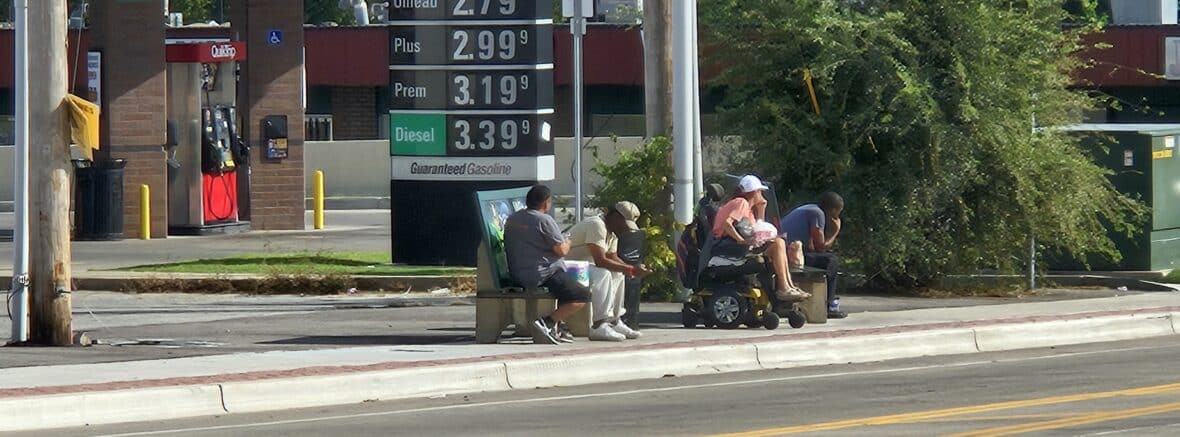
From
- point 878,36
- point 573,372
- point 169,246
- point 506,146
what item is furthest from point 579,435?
point 169,246

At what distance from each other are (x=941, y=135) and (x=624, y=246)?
4.92 meters

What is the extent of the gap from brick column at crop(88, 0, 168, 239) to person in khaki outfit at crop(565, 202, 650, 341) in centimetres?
1267

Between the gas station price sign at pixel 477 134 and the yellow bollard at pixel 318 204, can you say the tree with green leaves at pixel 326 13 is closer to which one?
the yellow bollard at pixel 318 204

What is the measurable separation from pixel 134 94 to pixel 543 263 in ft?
43.8

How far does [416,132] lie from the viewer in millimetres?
24094

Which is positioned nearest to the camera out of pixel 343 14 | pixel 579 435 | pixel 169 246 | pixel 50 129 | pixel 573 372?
pixel 579 435

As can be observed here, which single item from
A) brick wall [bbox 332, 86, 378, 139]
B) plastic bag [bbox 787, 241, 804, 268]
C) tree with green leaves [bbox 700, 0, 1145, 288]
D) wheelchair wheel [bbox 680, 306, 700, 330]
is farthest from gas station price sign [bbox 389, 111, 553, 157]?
brick wall [bbox 332, 86, 378, 139]

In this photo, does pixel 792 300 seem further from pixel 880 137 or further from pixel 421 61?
pixel 421 61

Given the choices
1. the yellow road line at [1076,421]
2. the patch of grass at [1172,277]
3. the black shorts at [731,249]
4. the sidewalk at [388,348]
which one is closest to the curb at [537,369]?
the sidewalk at [388,348]

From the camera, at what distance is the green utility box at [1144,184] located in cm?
2356

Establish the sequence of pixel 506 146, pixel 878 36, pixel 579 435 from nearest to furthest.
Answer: pixel 579 435 < pixel 878 36 < pixel 506 146

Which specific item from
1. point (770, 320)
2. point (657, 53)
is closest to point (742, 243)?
point (770, 320)

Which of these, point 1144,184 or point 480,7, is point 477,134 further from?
point 1144,184

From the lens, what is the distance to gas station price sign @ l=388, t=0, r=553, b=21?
2350 cm
